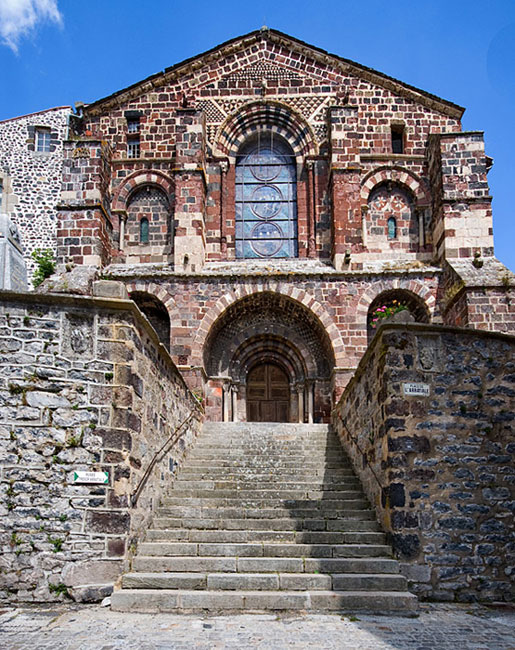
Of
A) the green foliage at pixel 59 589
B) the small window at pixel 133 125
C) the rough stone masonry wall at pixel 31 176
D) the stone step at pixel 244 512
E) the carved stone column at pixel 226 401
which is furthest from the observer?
the rough stone masonry wall at pixel 31 176

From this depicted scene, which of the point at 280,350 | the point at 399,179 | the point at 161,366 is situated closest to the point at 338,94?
the point at 399,179

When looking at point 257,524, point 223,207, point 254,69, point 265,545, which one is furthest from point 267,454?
point 254,69

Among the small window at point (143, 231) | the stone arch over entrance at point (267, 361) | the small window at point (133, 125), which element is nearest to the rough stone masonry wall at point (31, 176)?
the small window at point (133, 125)

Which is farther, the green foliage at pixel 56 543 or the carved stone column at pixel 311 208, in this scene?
the carved stone column at pixel 311 208

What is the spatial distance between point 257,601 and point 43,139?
982 inches

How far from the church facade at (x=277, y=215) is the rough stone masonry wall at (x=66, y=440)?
7384 mm

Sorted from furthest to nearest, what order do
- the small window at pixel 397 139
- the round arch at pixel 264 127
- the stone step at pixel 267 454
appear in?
1. the small window at pixel 397 139
2. the round arch at pixel 264 127
3. the stone step at pixel 267 454

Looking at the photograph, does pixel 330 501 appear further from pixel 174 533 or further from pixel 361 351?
pixel 361 351

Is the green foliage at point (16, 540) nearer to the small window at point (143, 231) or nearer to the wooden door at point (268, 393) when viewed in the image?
the wooden door at point (268, 393)

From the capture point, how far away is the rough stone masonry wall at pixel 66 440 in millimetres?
6242

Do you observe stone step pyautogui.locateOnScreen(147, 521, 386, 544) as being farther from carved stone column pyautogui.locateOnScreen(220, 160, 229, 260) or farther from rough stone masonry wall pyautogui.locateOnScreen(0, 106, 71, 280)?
rough stone masonry wall pyautogui.locateOnScreen(0, 106, 71, 280)

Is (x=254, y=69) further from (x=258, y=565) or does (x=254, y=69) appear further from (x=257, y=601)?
(x=257, y=601)

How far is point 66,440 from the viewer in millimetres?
6566

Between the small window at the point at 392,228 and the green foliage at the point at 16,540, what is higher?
the small window at the point at 392,228
